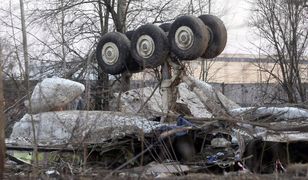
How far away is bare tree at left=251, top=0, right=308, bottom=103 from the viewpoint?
18.8m

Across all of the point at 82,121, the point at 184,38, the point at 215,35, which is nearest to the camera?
the point at 82,121

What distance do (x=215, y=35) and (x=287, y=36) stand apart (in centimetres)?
1093

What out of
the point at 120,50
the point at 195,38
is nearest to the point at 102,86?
the point at 120,50

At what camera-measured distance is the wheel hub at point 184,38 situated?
29.6ft

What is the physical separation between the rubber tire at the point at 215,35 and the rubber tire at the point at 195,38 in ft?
1.36

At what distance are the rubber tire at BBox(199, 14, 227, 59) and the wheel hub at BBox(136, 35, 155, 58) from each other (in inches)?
43.6

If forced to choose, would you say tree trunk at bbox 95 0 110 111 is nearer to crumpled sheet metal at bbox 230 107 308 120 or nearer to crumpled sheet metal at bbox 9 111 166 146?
crumpled sheet metal at bbox 9 111 166 146

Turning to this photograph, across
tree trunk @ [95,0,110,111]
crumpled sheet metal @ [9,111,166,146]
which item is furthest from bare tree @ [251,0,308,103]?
crumpled sheet metal @ [9,111,166,146]

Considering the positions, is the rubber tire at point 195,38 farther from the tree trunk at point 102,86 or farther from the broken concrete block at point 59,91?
the broken concrete block at point 59,91

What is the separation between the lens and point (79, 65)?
55.0 feet

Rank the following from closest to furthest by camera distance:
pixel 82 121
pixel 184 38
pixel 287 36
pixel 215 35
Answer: pixel 82 121
pixel 184 38
pixel 215 35
pixel 287 36

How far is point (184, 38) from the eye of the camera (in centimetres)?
902

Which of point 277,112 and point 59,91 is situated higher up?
point 59,91

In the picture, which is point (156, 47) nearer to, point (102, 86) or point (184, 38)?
point (184, 38)
